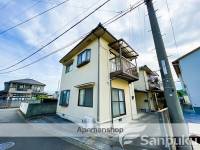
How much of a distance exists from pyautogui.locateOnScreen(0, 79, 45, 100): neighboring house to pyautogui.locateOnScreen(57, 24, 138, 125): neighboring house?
19.7m

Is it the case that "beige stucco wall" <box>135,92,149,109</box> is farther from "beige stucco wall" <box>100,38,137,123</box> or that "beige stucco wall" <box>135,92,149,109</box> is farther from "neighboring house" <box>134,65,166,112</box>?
"beige stucco wall" <box>100,38,137,123</box>

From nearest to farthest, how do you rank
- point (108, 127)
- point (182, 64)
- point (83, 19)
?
1. point (83, 19)
2. point (108, 127)
3. point (182, 64)

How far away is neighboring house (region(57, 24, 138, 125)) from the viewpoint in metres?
6.12

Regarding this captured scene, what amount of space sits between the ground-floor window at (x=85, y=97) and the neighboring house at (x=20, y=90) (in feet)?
69.8

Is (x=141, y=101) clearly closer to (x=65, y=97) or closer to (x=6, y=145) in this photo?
(x=65, y=97)

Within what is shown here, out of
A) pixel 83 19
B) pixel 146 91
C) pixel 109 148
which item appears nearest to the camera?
pixel 109 148

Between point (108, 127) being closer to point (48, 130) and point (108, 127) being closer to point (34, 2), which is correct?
point (48, 130)

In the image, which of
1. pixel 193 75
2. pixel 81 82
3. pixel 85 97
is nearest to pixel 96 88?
pixel 85 97

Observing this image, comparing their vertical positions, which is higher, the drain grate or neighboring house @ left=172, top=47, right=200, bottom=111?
neighboring house @ left=172, top=47, right=200, bottom=111

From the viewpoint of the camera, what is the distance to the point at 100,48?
682 centimetres

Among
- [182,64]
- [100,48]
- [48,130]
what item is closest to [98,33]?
[100,48]

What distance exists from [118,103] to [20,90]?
27.0 m

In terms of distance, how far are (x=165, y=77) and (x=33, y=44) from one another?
24.8ft

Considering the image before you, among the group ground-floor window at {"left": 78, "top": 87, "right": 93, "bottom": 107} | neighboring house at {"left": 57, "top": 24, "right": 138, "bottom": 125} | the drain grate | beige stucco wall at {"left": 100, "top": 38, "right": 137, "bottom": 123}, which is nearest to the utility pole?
neighboring house at {"left": 57, "top": 24, "right": 138, "bottom": 125}
